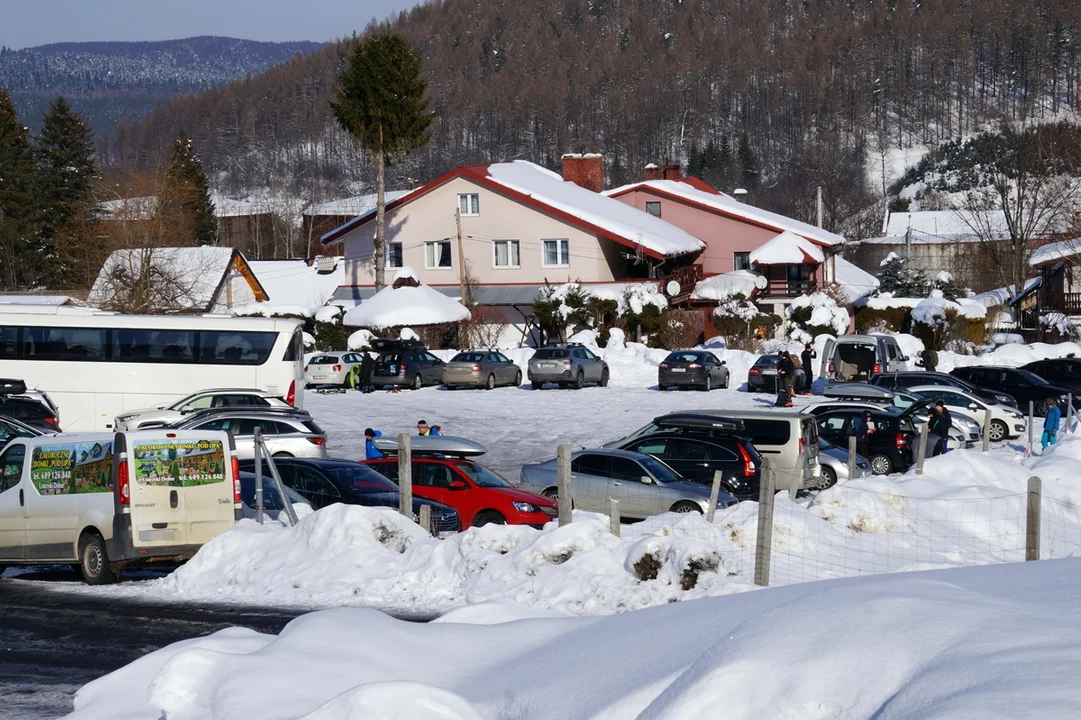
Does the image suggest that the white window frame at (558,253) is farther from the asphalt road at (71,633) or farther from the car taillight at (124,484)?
the car taillight at (124,484)

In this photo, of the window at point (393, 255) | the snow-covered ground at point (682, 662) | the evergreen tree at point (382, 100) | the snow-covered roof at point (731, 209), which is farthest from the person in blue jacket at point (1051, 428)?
the window at point (393, 255)

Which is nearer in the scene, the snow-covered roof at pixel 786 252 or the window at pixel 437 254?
the snow-covered roof at pixel 786 252

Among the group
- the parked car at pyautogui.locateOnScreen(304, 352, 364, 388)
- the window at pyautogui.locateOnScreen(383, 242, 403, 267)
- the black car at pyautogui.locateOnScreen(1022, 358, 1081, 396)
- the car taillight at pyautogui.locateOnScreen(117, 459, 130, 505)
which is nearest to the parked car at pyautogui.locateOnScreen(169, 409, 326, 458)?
the car taillight at pyautogui.locateOnScreen(117, 459, 130, 505)

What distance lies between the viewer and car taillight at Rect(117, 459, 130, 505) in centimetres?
1482

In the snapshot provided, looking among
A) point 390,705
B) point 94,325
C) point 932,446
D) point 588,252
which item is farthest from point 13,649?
point 588,252

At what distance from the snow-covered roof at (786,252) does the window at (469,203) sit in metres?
13.7

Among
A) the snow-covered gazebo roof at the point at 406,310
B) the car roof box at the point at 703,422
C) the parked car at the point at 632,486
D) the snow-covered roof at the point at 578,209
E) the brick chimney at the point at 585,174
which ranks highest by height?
the brick chimney at the point at 585,174

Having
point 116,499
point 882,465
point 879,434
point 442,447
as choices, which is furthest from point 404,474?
point 879,434

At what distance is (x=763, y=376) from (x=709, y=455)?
20548mm

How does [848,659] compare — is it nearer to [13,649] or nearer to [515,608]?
[515,608]

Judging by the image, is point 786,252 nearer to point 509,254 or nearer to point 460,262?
point 509,254

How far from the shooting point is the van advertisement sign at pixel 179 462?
14953mm

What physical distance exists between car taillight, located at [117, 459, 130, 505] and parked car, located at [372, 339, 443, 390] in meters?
28.5

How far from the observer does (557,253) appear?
60875mm
